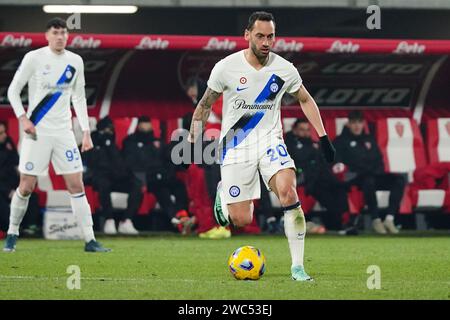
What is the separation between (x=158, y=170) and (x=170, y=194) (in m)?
0.40

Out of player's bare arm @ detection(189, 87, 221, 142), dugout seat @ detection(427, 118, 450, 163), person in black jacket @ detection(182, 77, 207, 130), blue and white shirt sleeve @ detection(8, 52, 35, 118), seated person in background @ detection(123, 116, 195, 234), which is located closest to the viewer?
player's bare arm @ detection(189, 87, 221, 142)

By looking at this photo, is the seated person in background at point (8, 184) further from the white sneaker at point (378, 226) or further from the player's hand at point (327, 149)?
the player's hand at point (327, 149)

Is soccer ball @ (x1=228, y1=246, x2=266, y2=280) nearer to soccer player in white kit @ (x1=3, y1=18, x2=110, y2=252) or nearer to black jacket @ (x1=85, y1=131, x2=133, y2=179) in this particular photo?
soccer player in white kit @ (x1=3, y1=18, x2=110, y2=252)

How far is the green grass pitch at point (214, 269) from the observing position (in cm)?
875

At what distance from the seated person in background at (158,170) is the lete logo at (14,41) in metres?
2.17

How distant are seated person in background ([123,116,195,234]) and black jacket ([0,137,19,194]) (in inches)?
60.4

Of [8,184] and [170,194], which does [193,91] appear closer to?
[170,194]

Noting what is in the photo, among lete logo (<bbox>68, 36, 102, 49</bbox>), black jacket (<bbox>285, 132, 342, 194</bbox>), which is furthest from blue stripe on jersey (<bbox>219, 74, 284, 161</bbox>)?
black jacket (<bbox>285, 132, 342, 194</bbox>)

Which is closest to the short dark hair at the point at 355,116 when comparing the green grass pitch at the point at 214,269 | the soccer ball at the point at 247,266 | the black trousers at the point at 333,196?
the black trousers at the point at 333,196

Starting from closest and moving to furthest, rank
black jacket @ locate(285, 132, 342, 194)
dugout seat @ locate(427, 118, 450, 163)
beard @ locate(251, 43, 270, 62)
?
1. beard @ locate(251, 43, 270, 62)
2. black jacket @ locate(285, 132, 342, 194)
3. dugout seat @ locate(427, 118, 450, 163)

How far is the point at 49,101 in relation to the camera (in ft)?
43.1

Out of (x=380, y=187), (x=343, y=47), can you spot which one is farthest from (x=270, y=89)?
(x=380, y=187)

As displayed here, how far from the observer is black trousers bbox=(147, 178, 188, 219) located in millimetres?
17328

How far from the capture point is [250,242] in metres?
15.6
